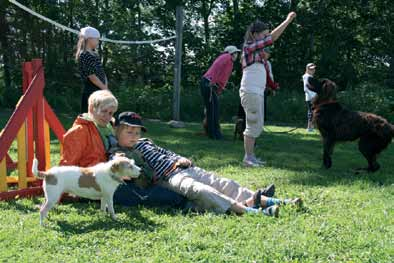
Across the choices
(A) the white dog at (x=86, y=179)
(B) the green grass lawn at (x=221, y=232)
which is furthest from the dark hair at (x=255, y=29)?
(A) the white dog at (x=86, y=179)

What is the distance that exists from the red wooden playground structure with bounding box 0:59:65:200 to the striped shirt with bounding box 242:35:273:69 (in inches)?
97.3

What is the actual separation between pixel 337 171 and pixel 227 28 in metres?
17.2

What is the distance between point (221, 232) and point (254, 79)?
307 centimetres

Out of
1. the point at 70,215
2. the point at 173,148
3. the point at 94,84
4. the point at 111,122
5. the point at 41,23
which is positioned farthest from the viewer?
the point at 41,23

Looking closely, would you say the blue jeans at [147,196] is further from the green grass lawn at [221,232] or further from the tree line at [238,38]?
the tree line at [238,38]

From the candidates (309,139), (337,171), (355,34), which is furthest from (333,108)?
(355,34)

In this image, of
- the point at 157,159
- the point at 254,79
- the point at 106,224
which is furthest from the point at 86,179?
the point at 254,79

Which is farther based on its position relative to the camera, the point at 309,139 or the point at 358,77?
the point at 358,77

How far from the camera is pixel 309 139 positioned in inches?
391

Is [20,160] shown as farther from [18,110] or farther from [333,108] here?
[333,108]

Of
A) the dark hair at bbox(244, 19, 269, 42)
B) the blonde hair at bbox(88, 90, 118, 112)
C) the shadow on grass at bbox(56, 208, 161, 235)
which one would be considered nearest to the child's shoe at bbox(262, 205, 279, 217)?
the shadow on grass at bbox(56, 208, 161, 235)

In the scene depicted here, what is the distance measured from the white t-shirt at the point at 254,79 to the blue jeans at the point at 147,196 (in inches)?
91.0

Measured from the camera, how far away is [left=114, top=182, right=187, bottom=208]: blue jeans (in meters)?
4.48

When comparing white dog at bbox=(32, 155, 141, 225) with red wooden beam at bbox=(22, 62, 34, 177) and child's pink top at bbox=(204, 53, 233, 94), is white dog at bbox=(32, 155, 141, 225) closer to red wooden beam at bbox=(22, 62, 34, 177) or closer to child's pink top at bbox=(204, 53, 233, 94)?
red wooden beam at bbox=(22, 62, 34, 177)
